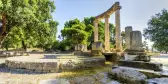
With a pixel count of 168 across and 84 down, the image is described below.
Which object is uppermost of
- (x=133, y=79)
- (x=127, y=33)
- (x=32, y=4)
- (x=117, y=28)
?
(x=32, y=4)

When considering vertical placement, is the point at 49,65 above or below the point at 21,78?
above

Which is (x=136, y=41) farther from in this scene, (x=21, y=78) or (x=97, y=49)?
(x=97, y=49)

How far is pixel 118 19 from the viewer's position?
12953mm

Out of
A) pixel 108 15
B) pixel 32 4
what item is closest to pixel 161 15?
pixel 108 15

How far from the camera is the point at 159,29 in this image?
1750 cm

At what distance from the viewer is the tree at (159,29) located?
16797mm

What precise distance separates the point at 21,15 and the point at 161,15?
16.6 metres

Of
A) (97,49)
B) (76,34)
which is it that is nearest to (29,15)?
(97,49)

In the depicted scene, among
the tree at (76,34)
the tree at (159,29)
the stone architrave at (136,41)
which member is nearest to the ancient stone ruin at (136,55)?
the stone architrave at (136,41)

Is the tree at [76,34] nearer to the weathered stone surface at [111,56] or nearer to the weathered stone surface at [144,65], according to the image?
the weathered stone surface at [111,56]

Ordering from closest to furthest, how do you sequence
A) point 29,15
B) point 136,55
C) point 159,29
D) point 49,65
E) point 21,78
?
point 21,78 < point 136,55 < point 49,65 < point 29,15 < point 159,29

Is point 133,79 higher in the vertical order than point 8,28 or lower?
lower

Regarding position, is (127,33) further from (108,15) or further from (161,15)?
(161,15)

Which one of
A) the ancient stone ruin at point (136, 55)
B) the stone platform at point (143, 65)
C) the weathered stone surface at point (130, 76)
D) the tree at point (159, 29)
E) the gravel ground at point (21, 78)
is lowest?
the gravel ground at point (21, 78)
